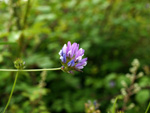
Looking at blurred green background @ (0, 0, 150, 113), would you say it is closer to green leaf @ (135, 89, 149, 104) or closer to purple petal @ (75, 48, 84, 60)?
green leaf @ (135, 89, 149, 104)

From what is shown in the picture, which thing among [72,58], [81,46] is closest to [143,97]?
[81,46]

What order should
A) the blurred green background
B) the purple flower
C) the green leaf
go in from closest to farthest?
the purple flower
the green leaf
the blurred green background

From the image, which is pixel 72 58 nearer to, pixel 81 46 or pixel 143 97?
pixel 143 97

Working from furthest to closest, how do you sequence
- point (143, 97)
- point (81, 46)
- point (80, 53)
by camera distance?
1. point (81, 46)
2. point (143, 97)
3. point (80, 53)

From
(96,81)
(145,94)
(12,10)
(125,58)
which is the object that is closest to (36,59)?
(12,10)

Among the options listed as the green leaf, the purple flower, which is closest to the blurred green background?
the green leaf

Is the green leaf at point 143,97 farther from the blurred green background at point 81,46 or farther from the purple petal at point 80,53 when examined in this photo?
the purple petal at point 80,53

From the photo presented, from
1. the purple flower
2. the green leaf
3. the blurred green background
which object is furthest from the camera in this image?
the blurred green background

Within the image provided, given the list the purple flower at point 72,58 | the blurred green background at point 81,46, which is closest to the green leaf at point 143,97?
the blurred green background at point 81,46
